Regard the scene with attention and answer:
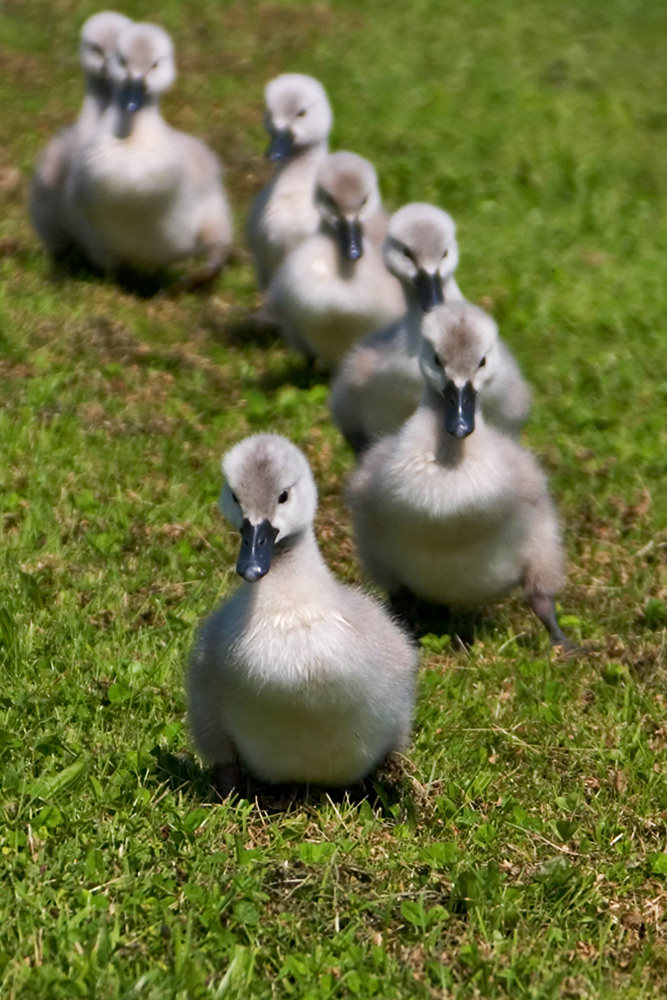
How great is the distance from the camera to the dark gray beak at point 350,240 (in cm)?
820

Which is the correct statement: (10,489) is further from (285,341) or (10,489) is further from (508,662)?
(285,341)

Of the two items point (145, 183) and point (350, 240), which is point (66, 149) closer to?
point (145, 183)

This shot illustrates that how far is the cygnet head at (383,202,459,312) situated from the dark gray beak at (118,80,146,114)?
9.48 feet

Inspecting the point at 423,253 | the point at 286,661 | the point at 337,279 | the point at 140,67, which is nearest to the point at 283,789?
the point at 286,661

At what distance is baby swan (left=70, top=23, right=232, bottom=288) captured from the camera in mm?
9484

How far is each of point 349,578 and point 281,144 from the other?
13.9ft

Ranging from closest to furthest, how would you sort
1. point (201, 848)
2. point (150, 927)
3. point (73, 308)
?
1. point (150, 927)
2. point (201, 848)
3. point (73, 308)

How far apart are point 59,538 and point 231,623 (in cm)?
197

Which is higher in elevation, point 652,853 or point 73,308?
point 652,853

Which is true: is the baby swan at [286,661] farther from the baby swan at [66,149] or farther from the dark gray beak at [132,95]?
the baby swan at [66,149]

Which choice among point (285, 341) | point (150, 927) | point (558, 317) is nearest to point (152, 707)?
point (150, 927)

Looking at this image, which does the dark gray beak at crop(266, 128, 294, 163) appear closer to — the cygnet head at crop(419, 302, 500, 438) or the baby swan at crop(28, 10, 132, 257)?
the baby swan at crop(28, 10, 132, 257)

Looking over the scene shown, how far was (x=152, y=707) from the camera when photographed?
5.07 meters

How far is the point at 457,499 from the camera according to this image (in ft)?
18.7
